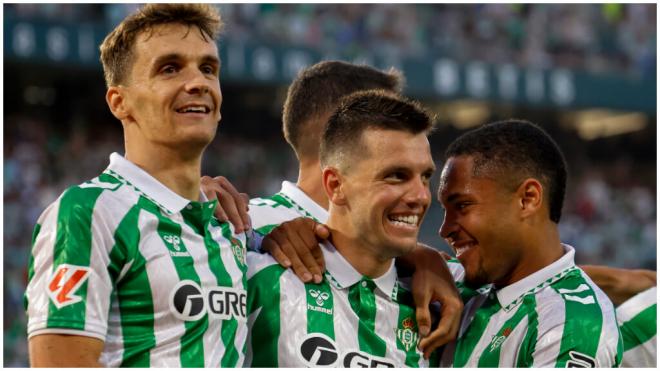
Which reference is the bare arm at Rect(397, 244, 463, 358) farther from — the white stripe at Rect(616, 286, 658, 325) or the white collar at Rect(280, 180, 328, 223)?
the white stripe at Rect(616, 286, 658, 325)

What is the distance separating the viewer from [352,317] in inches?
132

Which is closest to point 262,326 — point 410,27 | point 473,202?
point 473,202

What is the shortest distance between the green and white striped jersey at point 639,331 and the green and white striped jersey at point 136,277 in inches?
65.0

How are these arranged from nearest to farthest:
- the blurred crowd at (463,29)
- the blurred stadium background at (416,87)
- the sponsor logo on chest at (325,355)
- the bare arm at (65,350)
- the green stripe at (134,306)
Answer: the bare arm at (65,350) → the green stripe at (134,306) → the sponsor logo on chest at (325,355) → the blurred stadium background at (416,87) → the blurred crowd at (463,29)

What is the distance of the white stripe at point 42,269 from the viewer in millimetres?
2814

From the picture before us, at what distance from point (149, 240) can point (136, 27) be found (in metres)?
0.69

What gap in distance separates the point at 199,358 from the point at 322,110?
1.42 m

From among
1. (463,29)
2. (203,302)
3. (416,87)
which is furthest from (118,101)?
(463,29)

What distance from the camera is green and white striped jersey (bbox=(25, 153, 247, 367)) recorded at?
2.81 metres

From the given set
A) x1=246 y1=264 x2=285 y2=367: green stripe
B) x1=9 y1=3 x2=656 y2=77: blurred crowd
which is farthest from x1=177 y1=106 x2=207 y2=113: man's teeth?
x1=9 y1=3 x2=656 y2=77: blurred crowd

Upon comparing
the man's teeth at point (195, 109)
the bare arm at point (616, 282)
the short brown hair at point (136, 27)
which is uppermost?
the short brown hair at point (136, 27)

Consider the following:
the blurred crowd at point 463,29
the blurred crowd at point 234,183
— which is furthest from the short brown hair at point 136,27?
the blurred crowd at point 463,29

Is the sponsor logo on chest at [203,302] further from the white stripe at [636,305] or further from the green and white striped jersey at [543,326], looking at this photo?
the white stripe at [636,305]

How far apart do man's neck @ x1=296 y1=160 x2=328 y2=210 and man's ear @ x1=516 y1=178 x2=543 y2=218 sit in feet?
2.65
